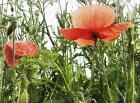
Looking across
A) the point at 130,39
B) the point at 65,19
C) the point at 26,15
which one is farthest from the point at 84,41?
the point at 26,15

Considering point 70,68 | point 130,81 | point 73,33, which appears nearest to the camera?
point 73,33

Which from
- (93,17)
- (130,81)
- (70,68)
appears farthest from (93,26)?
(70,68)

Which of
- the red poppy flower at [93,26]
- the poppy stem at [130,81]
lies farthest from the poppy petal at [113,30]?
the poppy stem at [130,81]

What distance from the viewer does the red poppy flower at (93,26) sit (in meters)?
1.05

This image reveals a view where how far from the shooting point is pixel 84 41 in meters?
1.11

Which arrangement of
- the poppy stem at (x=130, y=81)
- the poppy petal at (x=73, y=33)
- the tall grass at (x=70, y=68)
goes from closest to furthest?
1. the poppy petal at (x=73, y=33)
2. the poppy stem at (x=130, y=81)
3. the tall grass at (x=70, y=68)

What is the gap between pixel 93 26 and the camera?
106 centimetres

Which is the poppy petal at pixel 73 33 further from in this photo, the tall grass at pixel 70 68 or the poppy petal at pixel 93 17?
the tall grass at pixel 70 68

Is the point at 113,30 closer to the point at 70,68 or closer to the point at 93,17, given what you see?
the point at 93,17

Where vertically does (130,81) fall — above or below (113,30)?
below

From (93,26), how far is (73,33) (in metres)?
0.06

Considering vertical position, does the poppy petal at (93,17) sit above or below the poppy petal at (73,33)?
above

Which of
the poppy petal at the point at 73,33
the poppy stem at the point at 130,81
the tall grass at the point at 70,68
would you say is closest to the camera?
the poppy petal at the point at 73,33

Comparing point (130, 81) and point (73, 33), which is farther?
point (130, 81)
